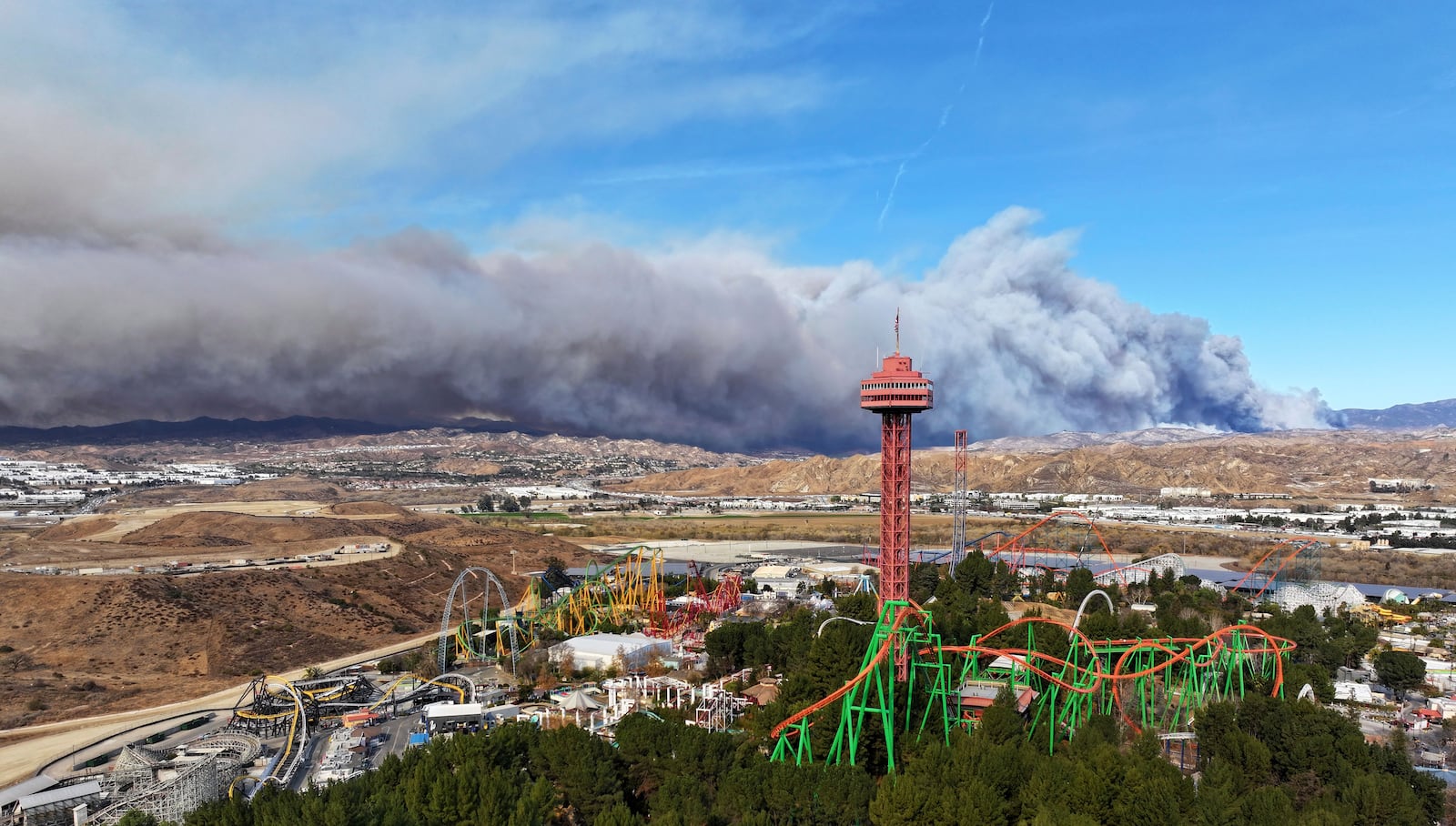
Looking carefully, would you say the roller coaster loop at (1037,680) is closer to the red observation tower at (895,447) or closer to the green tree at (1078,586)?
the red observation tower at (895,447)

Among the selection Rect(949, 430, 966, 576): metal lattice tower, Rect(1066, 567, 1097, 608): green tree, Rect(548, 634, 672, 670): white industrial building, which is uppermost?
Rect(949, 430, 966, 576): metal lattice tower

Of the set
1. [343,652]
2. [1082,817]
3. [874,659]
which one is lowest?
[343,652]

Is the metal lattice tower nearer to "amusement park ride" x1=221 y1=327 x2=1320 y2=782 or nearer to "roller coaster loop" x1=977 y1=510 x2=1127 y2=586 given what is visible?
"roller coaster loop" x1=977 y1=510 x2=1127 y2=586

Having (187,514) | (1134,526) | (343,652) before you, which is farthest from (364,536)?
(1134,526)

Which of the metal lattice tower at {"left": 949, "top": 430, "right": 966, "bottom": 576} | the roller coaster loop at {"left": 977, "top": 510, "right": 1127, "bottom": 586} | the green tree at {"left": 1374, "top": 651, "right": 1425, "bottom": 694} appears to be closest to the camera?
the green tree at {"left": 1374, "top": 651, "right": 1425, "bottom": 694}

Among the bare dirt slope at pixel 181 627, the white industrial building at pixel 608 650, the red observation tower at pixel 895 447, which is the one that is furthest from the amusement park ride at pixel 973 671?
the bare dirt slope at pixel 181 627

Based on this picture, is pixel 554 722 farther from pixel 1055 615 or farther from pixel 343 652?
pixel 1055 615

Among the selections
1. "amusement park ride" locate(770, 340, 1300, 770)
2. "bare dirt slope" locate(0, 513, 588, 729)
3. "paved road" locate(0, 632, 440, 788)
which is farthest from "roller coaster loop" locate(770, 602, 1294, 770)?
"bare dirt slope" locate(0, 513, 588, 729)
